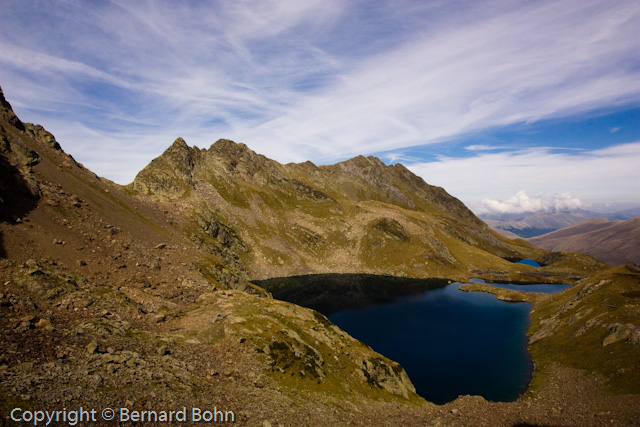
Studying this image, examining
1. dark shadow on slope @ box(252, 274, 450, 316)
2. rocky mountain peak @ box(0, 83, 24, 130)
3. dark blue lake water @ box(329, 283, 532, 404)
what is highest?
rocky mountain peak @ box(0, 83, 24, 130)

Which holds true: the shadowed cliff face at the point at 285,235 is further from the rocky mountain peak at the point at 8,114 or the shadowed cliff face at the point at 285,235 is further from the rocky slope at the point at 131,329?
the rocky slope at the point at 131,329

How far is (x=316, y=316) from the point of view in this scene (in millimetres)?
58594

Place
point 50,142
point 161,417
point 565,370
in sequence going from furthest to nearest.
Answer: point 50,142 → point 565,370 → point 161,417

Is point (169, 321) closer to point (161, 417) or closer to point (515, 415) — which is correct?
point (161, 417)

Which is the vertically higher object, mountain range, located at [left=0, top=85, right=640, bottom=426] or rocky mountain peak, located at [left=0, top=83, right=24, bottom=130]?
rocky mountain peak, located at [left=0, top=83, right=24, bottom=130]

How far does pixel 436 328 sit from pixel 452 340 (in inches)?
361

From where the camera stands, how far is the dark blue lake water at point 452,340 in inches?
2354

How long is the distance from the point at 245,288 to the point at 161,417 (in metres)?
59.9

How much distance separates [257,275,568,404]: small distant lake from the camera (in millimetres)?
61281

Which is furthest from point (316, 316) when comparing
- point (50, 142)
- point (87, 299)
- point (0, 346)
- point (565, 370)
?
point (50, 142)

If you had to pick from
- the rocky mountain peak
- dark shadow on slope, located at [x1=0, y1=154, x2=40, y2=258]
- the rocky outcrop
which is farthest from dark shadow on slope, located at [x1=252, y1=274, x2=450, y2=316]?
the rocky mountain peak

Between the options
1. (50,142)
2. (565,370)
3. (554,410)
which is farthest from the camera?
(50,142)

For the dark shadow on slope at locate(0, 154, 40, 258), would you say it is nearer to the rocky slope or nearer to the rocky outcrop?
the rocky slope

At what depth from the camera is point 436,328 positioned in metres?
92.1
